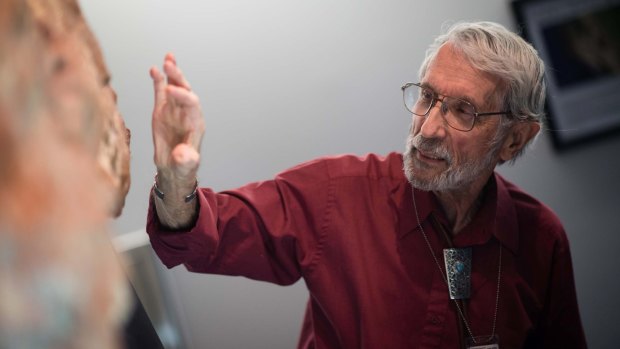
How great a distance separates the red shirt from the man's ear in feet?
0.22

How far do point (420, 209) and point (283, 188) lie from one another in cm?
25

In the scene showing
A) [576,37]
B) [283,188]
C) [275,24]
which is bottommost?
[576,37]

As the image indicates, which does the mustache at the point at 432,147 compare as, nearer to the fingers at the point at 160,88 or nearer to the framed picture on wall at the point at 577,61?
the fingers at the point at 160,88

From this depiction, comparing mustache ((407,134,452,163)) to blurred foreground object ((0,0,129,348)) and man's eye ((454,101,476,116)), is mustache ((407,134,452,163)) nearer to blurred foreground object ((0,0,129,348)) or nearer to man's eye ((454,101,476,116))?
man's eye ((454,101,476,116))

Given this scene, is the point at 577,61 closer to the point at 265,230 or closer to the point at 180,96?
the point at 265,230

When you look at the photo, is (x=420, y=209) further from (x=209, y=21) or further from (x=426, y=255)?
(x=209, y=21)

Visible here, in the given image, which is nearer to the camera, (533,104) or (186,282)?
(533,104)

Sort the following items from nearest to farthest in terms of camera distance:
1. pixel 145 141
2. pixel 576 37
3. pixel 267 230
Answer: pixel 267 230 < pixel 145 141 < pixel 576 37

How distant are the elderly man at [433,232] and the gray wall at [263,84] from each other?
55 cm

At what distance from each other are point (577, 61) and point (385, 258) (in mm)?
1111

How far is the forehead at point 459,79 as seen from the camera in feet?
3.97

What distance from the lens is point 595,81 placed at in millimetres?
2041

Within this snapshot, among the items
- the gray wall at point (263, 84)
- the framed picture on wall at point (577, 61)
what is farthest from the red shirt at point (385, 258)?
the framed picture on wall at point (577, 61)

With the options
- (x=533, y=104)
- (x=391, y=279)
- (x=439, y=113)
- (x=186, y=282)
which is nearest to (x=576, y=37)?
(x=533, y=104)
